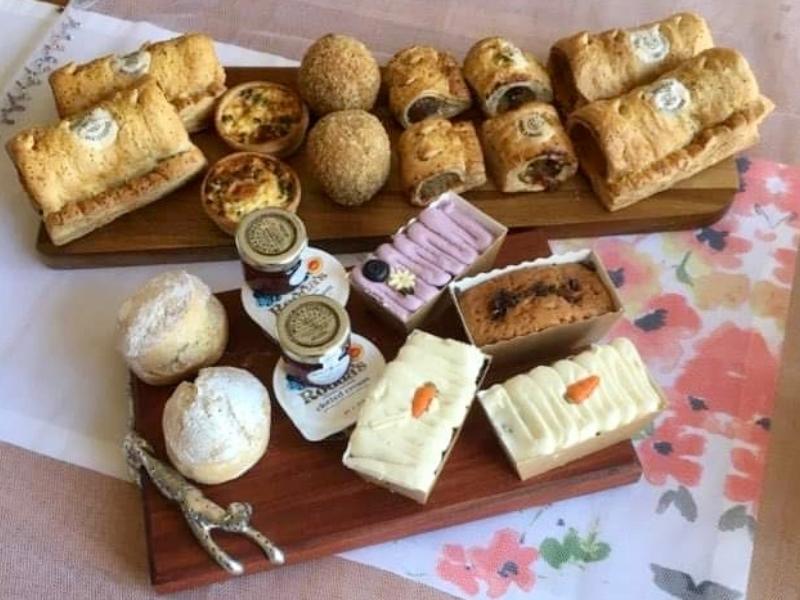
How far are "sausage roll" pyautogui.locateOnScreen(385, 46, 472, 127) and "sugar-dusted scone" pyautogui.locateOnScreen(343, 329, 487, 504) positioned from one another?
16.5 inches

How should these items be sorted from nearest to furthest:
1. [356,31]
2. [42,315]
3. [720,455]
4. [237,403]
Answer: [237,403] < [720,455] < [42,315] < [356,31]

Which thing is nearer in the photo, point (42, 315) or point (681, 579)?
point (681, 579)

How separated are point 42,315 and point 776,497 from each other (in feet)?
3.09

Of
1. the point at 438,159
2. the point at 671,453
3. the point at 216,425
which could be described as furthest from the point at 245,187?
the point at 671,453

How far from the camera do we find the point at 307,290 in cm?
119

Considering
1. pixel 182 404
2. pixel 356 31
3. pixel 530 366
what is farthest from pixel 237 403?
pixel 356 31

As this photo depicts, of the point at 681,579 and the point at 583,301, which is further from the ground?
the point at 583,301

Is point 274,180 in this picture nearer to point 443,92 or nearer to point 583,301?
point 443,92

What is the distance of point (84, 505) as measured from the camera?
114 centimetres

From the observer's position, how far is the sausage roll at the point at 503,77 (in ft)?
4.50

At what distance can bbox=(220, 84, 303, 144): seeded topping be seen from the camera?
4.53 ft

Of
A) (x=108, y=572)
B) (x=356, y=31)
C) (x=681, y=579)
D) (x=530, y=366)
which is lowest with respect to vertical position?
(x=108, y=572)

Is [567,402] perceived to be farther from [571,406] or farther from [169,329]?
[169,329]

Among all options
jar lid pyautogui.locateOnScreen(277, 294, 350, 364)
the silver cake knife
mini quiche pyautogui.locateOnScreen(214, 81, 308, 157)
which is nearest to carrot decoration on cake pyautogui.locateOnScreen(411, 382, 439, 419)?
jar lid pyautogui.locateOnScreen(277, 294, 350, 364)
